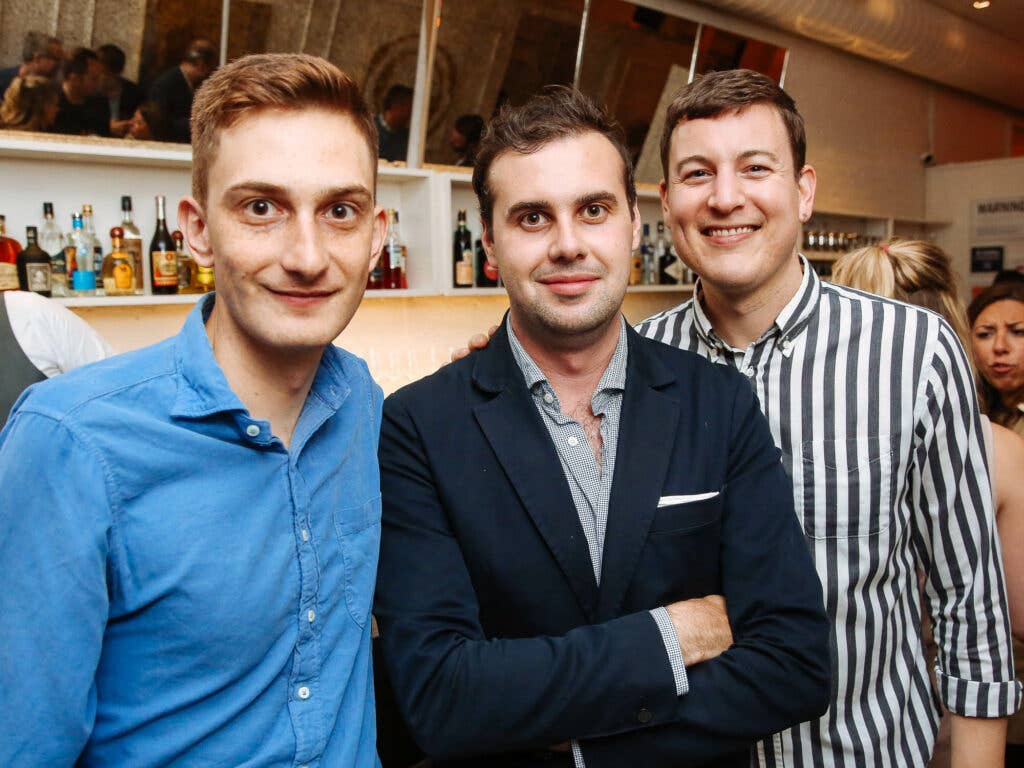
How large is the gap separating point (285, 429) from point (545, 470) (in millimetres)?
392

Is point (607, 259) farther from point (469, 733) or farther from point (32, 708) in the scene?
point (32, 708)

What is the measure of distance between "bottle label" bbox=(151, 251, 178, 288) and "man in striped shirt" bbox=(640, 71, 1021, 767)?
88.7 inches

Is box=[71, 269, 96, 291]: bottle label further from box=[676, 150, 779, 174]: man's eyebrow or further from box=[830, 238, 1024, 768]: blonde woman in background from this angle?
box=[830, 238, 1024, 768]: blonde woman in background

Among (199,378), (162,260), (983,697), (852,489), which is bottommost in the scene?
(983,697)

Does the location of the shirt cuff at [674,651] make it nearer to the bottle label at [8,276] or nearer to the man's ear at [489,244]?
the man's ear at [489,244]

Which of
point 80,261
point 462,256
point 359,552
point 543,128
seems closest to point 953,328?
Result: point 543,128

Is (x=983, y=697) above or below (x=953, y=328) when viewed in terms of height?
below

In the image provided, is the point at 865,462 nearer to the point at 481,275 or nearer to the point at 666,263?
the point at 481,275

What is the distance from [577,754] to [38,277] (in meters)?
2.59

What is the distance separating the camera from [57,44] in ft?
9.25

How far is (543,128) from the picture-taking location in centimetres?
134

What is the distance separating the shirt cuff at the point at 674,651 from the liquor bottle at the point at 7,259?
2.61 m

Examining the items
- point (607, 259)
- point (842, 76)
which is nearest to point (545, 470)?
point (607, 259)

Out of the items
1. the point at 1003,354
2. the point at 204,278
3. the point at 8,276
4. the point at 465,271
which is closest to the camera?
the point at 1003,354
